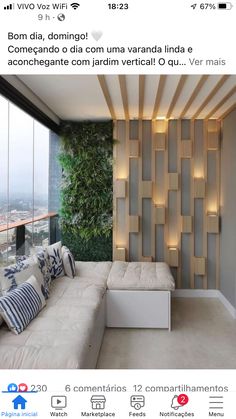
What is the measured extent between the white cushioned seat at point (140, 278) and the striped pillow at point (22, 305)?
2.38 ft

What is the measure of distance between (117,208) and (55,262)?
104cm

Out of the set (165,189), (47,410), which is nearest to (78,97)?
(165,189)

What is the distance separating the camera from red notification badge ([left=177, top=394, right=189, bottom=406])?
0.56m

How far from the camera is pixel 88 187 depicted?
10.7 ft

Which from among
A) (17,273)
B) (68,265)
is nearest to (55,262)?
(68,265)

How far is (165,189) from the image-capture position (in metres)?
3.20

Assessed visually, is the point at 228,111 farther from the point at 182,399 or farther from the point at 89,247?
the point at 182,399

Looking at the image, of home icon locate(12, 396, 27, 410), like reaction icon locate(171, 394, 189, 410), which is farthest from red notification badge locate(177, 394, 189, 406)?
home icon locate(12, 396, 27, 410)

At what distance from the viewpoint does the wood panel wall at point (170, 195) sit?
3156mm

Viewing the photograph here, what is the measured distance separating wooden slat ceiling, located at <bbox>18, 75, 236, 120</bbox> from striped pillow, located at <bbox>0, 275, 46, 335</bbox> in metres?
1.27

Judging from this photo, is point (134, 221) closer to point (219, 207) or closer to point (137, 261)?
point (137, 261)
